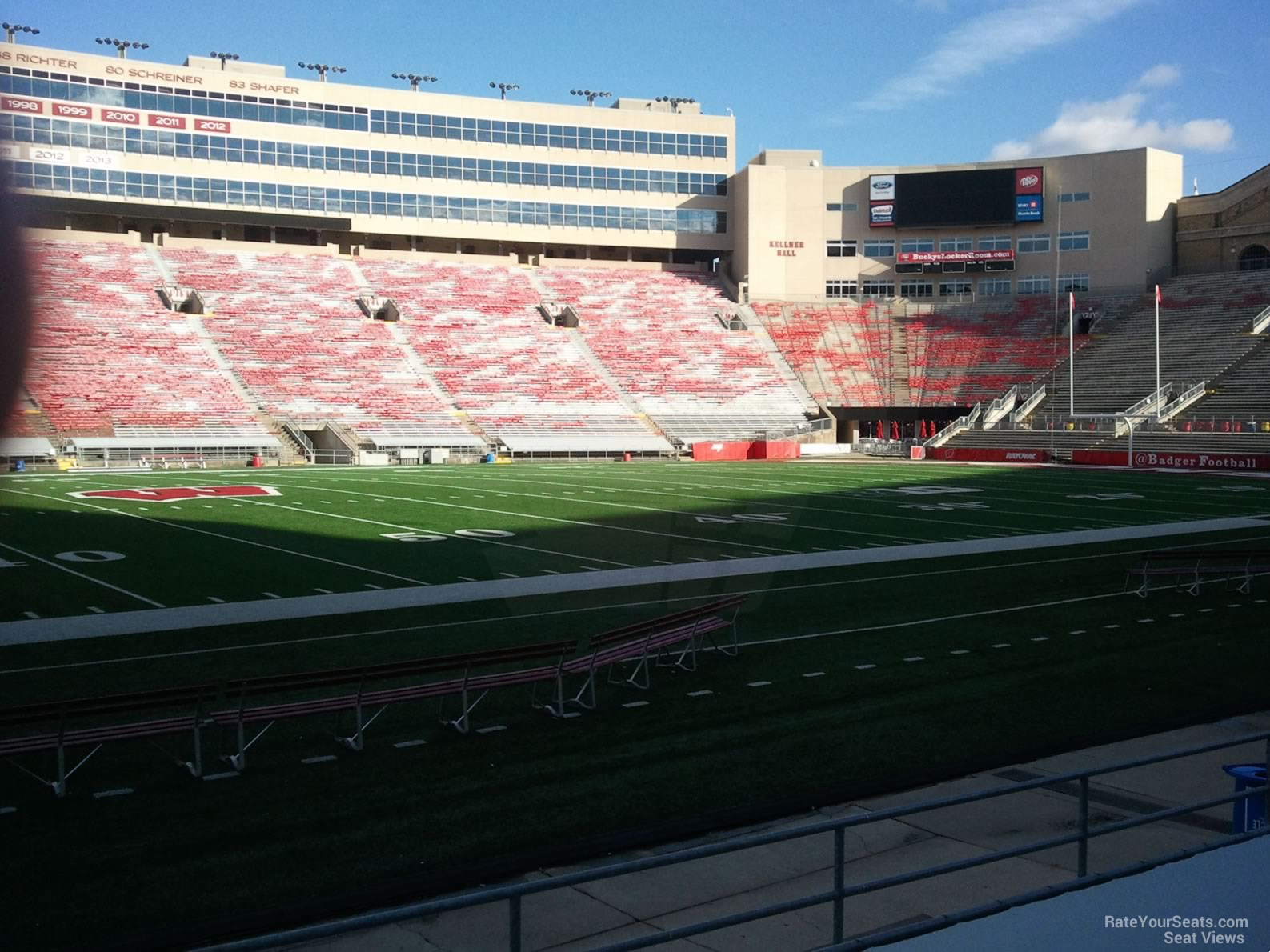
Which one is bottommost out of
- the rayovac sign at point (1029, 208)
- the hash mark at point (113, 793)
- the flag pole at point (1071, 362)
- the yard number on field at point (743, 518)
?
the hash mark at point (113, 793)

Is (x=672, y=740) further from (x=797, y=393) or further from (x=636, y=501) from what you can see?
(x=797, y=393)

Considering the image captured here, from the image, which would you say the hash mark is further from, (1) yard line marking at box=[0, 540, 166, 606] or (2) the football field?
(1) yard line marking at box=[0, 540, 166, 606]

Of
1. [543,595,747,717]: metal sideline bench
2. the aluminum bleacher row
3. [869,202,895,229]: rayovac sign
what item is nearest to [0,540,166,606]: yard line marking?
[543,595,747,717]: metal sideline bench

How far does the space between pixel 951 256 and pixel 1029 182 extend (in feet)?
19.6

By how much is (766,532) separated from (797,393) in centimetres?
3924

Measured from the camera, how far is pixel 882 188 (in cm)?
7100

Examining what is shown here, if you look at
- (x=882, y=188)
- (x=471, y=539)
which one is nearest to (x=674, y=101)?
(x=882, y=188)

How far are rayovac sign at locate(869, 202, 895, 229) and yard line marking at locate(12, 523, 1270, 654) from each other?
180 feet

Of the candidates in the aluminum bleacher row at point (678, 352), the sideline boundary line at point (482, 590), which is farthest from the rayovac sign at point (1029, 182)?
the sideline boundary line at point (482, 590)

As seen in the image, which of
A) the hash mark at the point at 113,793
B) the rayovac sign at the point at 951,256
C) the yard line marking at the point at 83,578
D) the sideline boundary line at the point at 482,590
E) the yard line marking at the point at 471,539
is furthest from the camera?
the rayovac sign at the point at 951,256

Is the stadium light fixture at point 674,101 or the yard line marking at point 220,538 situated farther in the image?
the stadium light fixture at point 674,101

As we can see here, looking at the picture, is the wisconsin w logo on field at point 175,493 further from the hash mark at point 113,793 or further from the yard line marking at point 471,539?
the hash mark at point 113,793

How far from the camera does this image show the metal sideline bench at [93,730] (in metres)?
8.28

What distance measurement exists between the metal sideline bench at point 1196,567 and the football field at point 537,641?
30cm
